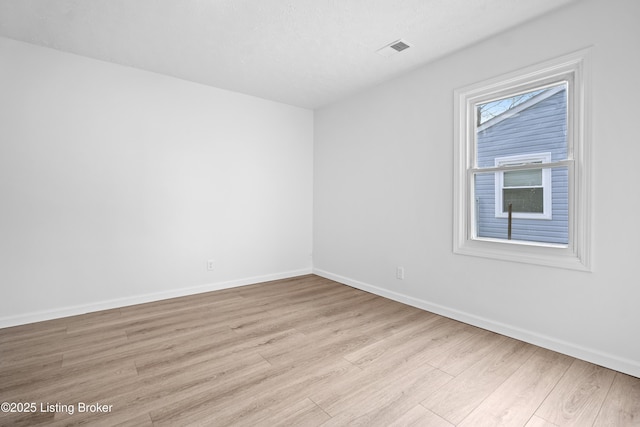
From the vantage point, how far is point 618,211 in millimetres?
2076

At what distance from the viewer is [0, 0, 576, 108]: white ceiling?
7.67ft

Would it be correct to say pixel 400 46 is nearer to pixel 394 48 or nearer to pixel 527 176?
pixel 394 48

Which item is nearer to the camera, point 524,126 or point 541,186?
point 541,186

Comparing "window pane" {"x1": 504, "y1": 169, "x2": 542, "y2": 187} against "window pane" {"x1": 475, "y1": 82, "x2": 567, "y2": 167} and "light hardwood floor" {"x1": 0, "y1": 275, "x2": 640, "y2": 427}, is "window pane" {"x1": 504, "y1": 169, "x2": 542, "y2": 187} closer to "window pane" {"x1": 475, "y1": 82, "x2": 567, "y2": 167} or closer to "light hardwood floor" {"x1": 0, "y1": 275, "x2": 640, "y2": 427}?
"window pane" {"x1": 475, "y1": 82, "x2": 567, "y2": 167}

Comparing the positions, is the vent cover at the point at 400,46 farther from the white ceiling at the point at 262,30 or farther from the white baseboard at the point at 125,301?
the white baseboard at the point at 125,301

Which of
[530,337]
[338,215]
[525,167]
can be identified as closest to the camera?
[530,337]

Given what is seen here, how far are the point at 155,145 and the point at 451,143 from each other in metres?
3.34

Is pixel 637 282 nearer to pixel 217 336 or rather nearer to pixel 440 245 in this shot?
pixel 440 245

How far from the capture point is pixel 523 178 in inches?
105

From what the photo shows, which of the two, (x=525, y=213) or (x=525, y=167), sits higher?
(x=525, y=167)

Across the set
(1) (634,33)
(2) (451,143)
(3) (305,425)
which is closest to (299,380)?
(3) (305,425)

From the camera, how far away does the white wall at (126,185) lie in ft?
9.49

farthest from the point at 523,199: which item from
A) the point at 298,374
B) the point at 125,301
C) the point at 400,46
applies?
the point at 125,301

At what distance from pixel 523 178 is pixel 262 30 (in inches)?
105
